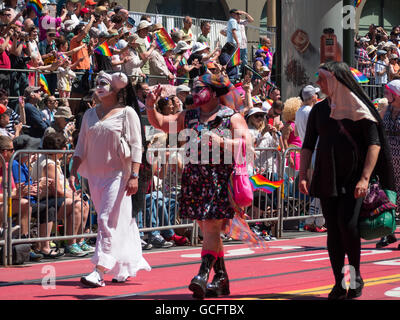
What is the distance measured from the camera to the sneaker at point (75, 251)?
10742 millimetres

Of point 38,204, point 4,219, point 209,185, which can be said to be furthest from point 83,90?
point 209,185

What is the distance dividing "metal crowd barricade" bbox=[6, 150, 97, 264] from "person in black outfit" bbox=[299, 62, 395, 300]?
413 centimetres

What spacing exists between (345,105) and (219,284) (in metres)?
1.90

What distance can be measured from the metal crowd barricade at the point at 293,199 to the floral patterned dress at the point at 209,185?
5469mm

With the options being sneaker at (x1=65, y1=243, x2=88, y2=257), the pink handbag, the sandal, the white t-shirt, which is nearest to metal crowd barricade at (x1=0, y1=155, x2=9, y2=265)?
the sandal

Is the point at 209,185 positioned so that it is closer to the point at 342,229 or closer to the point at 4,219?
the point at 342,229

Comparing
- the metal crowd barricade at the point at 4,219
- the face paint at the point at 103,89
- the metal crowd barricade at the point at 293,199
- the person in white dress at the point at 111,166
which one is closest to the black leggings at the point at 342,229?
the person in white dress at the point at 111,166

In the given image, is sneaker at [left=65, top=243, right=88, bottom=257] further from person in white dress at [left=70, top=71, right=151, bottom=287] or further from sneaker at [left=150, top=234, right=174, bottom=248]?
person in white dress at [left=70, top=71, right=151, bottom=287]

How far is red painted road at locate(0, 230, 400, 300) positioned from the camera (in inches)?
300

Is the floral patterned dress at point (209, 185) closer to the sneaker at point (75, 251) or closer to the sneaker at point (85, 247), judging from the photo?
the sneaker at point (75, 251)

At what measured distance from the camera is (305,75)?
56.1 feet

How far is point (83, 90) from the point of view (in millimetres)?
16141
